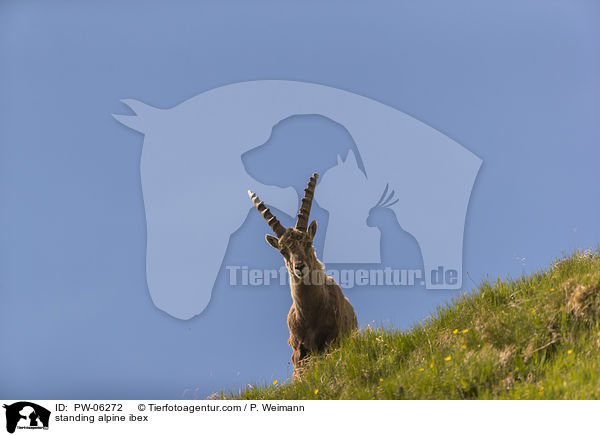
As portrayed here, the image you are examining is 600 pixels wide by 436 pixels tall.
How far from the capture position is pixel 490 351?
238 inches

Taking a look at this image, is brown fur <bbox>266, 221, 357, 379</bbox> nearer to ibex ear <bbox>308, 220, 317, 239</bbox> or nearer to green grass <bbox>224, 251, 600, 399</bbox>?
ibex ear <bbox>308, 220, 317, 239</bbox>

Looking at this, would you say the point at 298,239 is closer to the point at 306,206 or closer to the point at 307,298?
the point at 306,206

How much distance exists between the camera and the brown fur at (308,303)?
10070mm

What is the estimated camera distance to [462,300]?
25.0ft

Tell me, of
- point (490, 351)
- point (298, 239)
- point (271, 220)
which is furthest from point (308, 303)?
point (490, 351)

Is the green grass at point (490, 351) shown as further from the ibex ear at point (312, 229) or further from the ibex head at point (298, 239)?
the ibex ear at point (312, 229)

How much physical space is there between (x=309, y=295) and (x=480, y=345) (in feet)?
14.1

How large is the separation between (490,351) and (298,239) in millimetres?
4849

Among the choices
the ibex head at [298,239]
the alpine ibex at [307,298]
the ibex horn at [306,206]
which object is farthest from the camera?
the ibex horn at [306,206]

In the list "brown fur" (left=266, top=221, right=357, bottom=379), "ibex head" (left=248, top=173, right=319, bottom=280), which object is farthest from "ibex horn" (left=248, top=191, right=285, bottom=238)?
"brown fur" (left=266, top=221, right=357, bottom=379)
